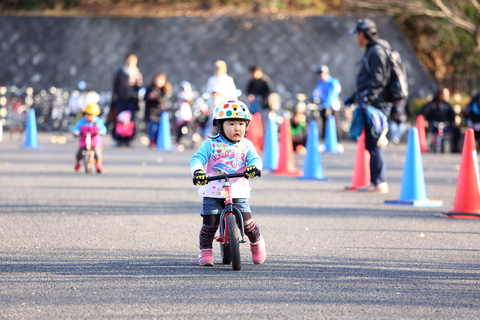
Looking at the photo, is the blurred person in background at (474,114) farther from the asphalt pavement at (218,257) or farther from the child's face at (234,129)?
the child's face at (234,129)

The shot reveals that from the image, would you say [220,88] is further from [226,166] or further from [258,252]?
[258,252]

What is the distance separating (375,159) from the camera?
11.8 m

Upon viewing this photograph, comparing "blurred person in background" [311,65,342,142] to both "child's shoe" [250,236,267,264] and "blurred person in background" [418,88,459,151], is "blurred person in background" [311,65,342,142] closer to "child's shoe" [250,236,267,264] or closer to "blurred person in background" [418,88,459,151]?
"blurred person in background" [418,88,459,151]

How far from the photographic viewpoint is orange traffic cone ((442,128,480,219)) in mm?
9500

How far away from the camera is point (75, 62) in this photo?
120ft

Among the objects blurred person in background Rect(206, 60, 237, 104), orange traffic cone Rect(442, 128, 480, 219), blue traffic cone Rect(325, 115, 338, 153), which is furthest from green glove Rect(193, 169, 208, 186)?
blue traffic cone Rect(325, 115, 338, 153)

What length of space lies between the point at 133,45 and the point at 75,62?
252 cm

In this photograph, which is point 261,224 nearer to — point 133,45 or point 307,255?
point 307,255

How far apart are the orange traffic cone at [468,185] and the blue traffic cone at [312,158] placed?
4.57m

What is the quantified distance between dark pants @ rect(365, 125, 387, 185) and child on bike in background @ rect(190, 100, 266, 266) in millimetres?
5221

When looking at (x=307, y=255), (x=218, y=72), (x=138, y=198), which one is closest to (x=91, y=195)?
(x=138, y=198)

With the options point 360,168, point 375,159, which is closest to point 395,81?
point 375,159

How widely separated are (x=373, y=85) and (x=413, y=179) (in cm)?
159

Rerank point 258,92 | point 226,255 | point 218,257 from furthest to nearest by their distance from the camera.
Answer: point 258,92 → point 218,257 → point 226,255
